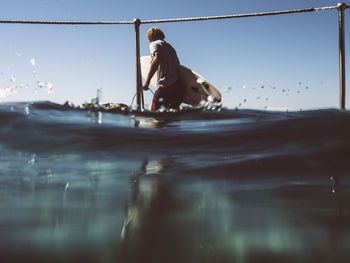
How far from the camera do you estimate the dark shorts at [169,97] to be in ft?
17.2

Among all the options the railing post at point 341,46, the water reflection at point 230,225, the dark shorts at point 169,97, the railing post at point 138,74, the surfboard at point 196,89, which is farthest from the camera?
the surfboard at point 196,89

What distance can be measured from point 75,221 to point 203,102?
4.26 metres

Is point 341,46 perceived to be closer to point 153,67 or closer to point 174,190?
point 153,67

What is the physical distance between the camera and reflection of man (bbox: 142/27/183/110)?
5.18 metres

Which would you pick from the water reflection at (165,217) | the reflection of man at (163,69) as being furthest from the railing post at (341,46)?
the water reflection at (165,217)

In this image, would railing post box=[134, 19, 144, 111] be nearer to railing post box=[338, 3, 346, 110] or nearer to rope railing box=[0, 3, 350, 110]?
rope railing box=[0, 3, 350, 110]

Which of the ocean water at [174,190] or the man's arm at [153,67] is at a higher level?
the man's arm at [153,67]

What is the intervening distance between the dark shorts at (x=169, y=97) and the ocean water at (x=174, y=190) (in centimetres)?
246

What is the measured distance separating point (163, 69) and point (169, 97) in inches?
15.0

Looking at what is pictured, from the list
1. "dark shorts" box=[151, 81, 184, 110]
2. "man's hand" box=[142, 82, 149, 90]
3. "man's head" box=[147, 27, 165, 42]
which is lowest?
"dark shorts" box=[151, 81, 184, 110]

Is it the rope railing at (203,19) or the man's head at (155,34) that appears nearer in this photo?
the rope railing at (203,19)

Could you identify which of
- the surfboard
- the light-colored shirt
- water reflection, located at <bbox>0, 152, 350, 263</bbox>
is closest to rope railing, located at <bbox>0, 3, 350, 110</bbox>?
the light-colored shirt

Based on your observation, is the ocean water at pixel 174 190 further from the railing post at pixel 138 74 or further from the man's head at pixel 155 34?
the man's head at pixel 155 34

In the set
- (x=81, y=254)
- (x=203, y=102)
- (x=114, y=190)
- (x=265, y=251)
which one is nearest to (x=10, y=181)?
(x=114, y=190)
